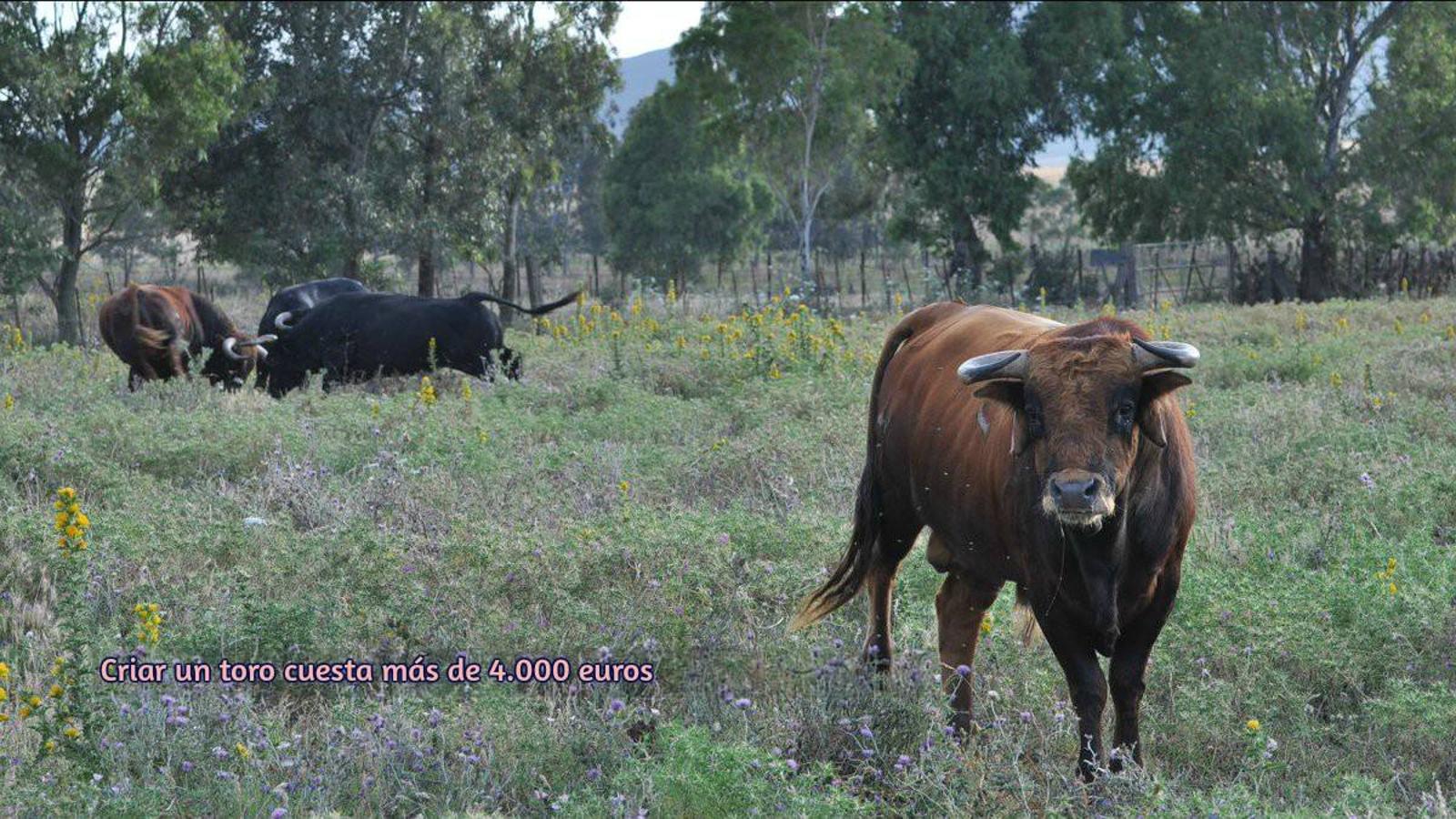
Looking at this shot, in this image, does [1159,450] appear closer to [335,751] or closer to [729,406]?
[335,751]

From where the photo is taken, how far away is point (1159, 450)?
4.46 m

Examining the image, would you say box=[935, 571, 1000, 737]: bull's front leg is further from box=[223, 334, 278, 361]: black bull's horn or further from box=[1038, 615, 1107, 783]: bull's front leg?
box=[223, 334, 278, 361]: black bull's horn

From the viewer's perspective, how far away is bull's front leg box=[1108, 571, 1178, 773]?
4512 mm

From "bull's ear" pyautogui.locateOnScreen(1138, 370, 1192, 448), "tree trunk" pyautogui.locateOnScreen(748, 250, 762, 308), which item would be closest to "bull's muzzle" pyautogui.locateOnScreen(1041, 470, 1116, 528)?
"bull's ear" pyautogui.locateOnScreen(1138, 370, 1192, 448)

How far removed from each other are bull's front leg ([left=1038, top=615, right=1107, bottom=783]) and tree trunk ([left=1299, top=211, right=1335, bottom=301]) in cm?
2860

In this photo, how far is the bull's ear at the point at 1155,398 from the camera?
14.0ft

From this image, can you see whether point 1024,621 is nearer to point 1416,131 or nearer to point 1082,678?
point 1082,678

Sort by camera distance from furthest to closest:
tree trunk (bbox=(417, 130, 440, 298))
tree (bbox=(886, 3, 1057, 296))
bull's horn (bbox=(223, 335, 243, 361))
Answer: tree (bbox=(886, 3, 1057, 296)) < tree trunk (bbox=(417, 130, 440, 298)) < bull's horn (bbox=(223, 335, 243, 361))

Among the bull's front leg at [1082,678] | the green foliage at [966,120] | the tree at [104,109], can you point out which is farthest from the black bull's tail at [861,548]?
the green foliage at [966,120]

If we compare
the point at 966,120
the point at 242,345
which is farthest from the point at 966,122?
the point at 242,345

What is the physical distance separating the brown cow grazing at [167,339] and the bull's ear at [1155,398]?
39.4ft

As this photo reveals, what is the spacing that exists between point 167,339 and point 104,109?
38.4 feet

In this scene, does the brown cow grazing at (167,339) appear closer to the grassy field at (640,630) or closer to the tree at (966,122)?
the grassy field at (640,630)

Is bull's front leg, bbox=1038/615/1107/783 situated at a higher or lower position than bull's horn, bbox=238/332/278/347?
lower
